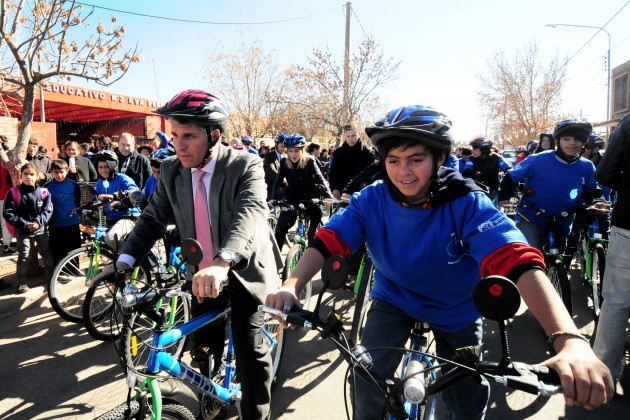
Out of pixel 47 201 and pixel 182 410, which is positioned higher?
pixel 47 201

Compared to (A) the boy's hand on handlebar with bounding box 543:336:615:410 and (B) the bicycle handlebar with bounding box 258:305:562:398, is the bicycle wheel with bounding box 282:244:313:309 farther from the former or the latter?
(A) the boy's hand on handlebar with bounding box 543:336:615:410

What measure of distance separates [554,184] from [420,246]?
11.7 ft

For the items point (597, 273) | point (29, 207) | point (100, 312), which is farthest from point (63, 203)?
point (597, 273)

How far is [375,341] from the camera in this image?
2.12m

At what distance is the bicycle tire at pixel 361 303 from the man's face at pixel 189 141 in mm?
2810

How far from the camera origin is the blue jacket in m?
5.64

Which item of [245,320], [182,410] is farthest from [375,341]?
[182,410]

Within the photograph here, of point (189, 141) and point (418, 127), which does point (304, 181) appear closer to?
point (189, 141)

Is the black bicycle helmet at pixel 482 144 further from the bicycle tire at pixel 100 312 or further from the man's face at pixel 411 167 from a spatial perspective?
the man's face at pixel 411 167

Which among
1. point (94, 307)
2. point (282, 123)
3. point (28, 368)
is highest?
point (282, 123)

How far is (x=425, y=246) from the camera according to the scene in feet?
6.48

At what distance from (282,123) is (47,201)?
23.0 meters

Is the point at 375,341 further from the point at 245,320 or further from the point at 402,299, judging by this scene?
the point at 245,320

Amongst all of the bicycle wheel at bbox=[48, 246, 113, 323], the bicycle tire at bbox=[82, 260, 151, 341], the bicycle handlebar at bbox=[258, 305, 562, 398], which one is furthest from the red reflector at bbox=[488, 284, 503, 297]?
the bicycle wheel at bbox=[48, 246, 113, 323]
